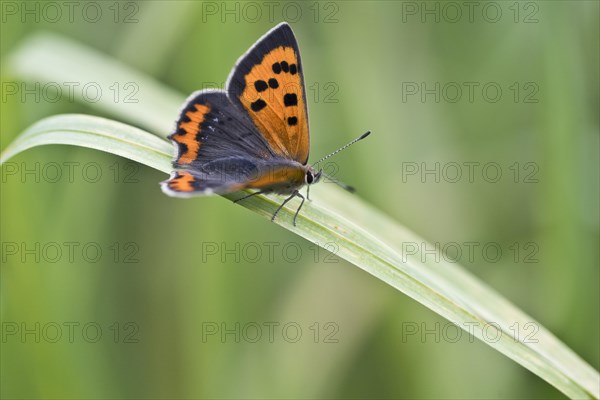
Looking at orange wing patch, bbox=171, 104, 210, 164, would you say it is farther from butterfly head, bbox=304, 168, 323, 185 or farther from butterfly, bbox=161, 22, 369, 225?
butterfly head, bbox=304, 168, 323, 185

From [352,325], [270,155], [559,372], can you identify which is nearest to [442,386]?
[352,325]

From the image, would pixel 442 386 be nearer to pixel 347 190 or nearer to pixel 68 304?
pixel 347 190

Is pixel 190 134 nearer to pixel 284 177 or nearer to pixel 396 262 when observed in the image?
pixel 284 177

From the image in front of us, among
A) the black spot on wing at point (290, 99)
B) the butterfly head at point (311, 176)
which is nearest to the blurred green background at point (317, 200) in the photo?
the black spot on wing at point (290, 99)

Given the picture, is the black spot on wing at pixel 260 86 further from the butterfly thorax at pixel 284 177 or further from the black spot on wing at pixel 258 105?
the butterfly thorax at pixel 284 177

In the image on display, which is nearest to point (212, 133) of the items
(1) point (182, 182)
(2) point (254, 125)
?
(2) point (254, 125)

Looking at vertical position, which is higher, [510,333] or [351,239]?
[351,239]

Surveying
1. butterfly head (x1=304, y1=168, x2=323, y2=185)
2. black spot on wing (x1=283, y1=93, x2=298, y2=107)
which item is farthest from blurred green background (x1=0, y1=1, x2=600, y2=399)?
butterfly head (x1=304, y1=168, x2=323, y2=185)
